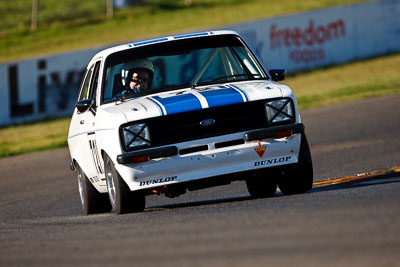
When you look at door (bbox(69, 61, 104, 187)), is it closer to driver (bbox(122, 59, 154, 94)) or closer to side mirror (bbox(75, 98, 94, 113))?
side mirror (bbox(75, 98, 94, 113))

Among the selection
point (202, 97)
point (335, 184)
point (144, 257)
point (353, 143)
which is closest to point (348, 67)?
point (353, 143)

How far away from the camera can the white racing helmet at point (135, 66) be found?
8.48 m

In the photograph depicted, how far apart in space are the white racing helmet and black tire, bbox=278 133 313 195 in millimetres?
1619

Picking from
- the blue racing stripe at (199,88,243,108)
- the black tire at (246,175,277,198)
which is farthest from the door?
the black tire at (246,175,277,198)

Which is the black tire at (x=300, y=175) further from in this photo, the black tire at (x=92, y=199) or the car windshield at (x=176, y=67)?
the black tire at (x=92, y=199)

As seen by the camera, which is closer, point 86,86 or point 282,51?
point 86,86

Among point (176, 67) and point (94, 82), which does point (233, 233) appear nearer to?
point (176, 67)

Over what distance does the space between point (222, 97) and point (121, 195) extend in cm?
120

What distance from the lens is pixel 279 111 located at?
25.0ft

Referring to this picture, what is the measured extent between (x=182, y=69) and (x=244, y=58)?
2.10ft

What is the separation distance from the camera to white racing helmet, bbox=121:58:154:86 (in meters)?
8.48

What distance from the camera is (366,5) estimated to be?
27.5 metres

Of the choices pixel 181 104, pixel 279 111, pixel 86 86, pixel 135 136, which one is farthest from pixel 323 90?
pixel 135 136

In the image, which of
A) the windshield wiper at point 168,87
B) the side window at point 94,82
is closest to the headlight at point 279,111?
the windshield wiper at point 168,87
